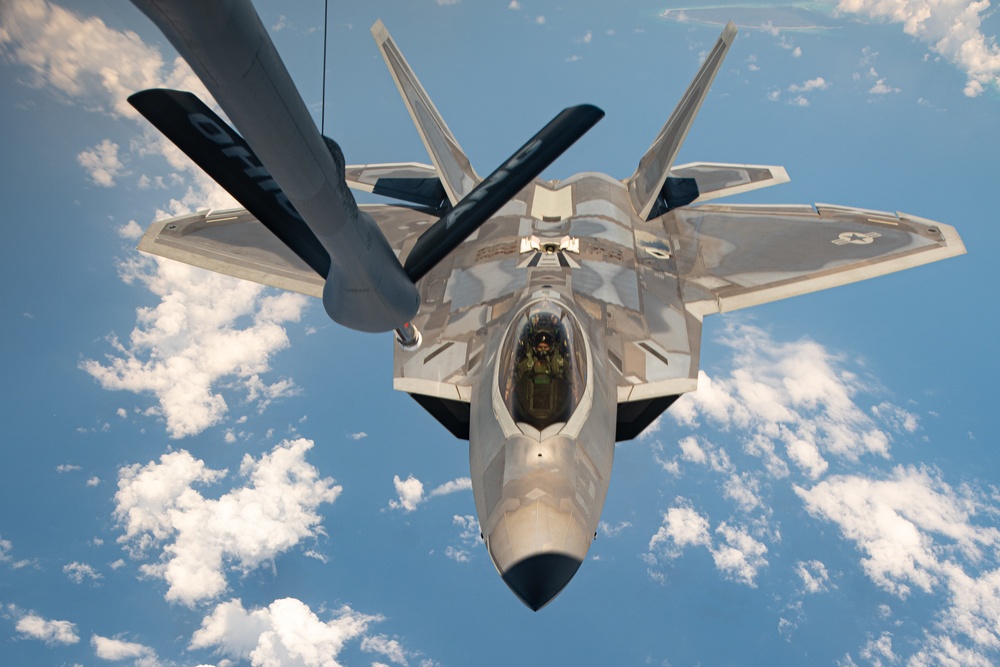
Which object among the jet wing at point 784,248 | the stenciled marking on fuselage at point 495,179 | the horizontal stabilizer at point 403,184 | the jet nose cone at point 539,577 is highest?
the horizontal stabilizer at point 403,184

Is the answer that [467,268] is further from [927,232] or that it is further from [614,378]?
[927,232]

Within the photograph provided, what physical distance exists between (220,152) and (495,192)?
3.35 metres

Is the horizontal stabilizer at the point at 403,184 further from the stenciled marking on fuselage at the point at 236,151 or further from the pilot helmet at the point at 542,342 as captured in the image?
the stenciled marking on fuselage at the point at 236,151

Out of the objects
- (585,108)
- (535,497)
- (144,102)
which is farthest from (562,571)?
(144,102)

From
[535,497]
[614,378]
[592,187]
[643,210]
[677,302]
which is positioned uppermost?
[592,187]

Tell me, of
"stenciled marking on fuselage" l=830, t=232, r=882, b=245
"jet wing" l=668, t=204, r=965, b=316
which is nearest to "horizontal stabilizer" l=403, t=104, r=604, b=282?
"jet wing" l=668, t=204, r=965, b=316

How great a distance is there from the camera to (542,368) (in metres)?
12.1

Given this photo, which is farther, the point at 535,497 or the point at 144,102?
the point at 535,497

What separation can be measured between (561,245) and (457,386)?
5.41m

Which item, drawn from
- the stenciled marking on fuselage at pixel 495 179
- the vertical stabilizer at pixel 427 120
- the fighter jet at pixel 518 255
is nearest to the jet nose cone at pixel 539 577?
the fighter jet at pixel 518 255

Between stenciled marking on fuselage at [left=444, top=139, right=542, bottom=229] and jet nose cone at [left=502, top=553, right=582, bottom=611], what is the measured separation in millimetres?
4840

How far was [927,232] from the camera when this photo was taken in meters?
18.4

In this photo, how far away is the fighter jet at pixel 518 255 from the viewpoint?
22.7ft

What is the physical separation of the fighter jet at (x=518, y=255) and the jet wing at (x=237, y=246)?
2.2 inches
